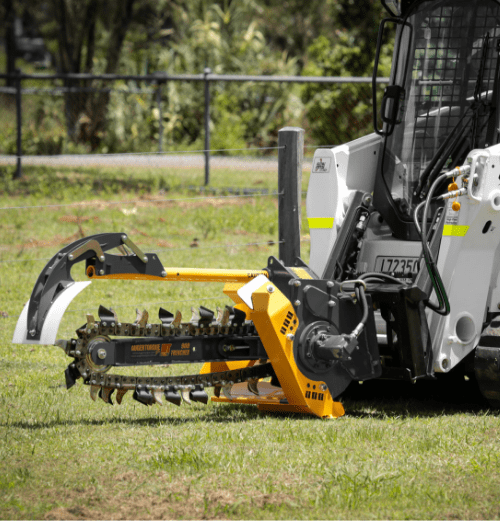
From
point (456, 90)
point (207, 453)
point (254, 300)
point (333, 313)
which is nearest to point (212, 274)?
point (254, 300)

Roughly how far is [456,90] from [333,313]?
84.8 inches

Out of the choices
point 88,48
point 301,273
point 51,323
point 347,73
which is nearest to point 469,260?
point 301,273

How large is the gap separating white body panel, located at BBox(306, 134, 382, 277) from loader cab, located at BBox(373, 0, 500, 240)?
0.86 ft

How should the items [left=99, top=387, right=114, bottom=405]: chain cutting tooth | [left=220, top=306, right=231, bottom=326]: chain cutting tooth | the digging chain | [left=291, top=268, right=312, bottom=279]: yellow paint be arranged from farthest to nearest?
[left=291, top=268, right=312, bottom=279]: yellow paint
[left=220, top=306, right=231, bottom=326]: chain cutting tooth
[left=99, top=387, right=114, bottom=405]: chain cutting tooth
the digging chain

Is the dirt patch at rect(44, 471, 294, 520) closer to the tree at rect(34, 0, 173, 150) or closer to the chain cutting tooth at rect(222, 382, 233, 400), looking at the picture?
the chain cutting tooth at rect(222, 382, 233, 400)

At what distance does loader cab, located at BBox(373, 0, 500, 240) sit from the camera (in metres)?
6.44

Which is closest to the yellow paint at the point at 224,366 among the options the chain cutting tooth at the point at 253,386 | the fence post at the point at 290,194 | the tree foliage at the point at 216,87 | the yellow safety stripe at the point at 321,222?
the chain cutting tooth at the point at 253,386

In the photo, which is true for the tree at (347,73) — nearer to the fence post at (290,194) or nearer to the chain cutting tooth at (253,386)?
the fence post at (290,194)

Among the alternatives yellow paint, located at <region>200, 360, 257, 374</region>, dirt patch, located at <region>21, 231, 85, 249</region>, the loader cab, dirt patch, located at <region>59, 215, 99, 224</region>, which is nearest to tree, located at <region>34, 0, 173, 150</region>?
dirt patch, located at <region>59, 215, 99, 224</region>

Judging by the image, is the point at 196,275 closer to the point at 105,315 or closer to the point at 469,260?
the point at 105,315

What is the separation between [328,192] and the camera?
6.37 m

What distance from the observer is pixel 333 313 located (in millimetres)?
5547

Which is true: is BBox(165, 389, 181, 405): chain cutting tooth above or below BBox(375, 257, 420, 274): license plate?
below

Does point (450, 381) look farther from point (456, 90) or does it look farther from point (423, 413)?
point (456, 90)
